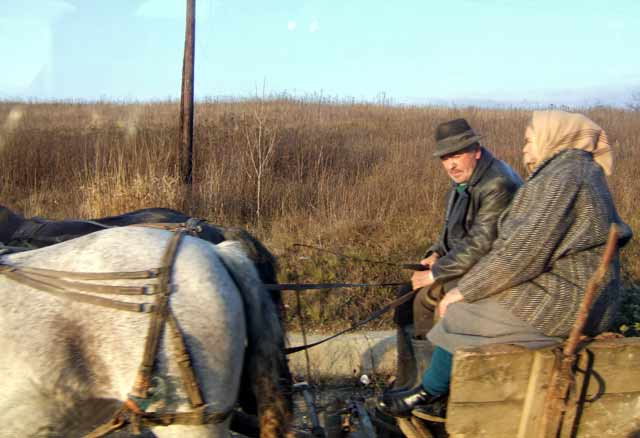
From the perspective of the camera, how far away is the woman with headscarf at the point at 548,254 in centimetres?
223

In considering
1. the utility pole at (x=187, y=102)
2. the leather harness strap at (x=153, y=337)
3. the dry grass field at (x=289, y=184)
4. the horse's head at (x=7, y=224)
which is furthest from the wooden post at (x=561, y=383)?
the utility pole at (x=187, y=102)

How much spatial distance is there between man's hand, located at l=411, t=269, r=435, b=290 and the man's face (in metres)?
0.54

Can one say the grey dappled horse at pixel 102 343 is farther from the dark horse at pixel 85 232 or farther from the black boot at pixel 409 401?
the black boot at pixel 409 401

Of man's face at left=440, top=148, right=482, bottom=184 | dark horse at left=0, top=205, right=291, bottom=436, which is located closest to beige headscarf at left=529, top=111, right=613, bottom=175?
man's face at left=440, top=148, right=482, bottom=184

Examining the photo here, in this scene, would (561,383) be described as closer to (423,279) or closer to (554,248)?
(554,248)

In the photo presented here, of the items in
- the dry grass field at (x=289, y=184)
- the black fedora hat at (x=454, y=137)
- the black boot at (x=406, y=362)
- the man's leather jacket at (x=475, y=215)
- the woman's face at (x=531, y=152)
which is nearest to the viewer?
the woman's face at (x=531, y=152)

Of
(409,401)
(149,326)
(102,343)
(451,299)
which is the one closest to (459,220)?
(451,299)

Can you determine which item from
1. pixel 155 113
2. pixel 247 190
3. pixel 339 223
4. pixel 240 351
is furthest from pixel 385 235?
pixel 155 113

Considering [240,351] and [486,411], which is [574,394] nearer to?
[486,411]

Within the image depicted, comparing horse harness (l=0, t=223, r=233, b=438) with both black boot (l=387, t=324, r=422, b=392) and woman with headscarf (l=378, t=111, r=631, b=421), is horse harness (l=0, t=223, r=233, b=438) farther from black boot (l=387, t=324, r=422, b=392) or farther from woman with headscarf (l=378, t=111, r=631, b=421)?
black boot (l=387, t=324, r=422, b=392)

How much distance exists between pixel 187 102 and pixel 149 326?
6.13m

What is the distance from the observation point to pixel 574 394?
217 centimetres

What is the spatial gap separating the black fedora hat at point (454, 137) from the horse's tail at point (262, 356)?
1.31 metres

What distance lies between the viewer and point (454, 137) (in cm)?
292
